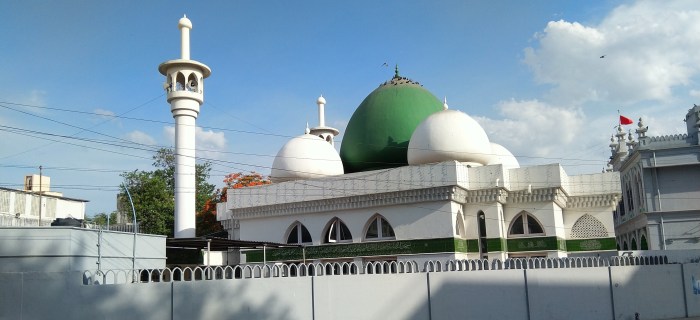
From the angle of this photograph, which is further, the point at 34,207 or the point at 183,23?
the point at 34,207

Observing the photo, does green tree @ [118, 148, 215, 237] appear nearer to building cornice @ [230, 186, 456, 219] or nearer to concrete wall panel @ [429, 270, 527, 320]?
building cornice @ [230, 186, 456, 219]

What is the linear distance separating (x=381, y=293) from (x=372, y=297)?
0.19 metres

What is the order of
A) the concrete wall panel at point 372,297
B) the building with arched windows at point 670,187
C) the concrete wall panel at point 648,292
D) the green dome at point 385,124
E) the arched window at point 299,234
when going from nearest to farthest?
the concrete wall panel at point 372,297 < the concrete wall panel at point 648,292 < the arched window at point 299,234 < the green dome at point 385,124 < the building with arched windows at point 670,187

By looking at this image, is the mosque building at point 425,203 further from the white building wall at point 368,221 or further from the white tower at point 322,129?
the white tower at point 322,129

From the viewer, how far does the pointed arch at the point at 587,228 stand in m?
24.8

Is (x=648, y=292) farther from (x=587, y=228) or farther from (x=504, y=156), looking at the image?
(x=504, y=156)

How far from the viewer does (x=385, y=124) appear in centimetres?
2745

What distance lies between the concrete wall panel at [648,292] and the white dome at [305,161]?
1554 cm

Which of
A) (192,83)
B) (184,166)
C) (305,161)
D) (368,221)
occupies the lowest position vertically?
(368,221)

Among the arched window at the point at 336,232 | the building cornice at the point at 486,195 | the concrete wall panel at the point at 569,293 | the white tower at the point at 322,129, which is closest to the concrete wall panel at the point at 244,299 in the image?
the concrete wall panel at the point at 569,293

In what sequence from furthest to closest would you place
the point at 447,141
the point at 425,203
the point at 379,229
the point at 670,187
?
1. the point at 670,187
2. the point at 379,229
3. the point at 447,141
4. the point at 425,203

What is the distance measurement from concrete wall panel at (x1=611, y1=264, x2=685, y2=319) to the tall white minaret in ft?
51.2

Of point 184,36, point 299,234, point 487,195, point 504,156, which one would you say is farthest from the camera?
point 504,156

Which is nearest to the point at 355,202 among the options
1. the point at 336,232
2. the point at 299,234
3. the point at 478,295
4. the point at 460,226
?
the point at 336,232
